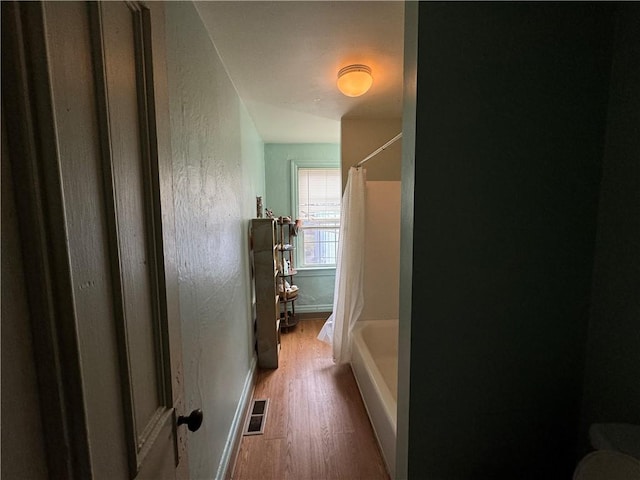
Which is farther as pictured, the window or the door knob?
the window

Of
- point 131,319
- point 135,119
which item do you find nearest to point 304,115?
point 135,119

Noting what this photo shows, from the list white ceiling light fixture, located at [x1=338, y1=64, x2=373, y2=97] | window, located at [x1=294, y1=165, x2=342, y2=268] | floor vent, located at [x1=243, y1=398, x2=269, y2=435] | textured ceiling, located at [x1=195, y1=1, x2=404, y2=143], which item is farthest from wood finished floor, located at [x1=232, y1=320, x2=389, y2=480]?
textured ceiling, located at [x1=195, y1=1, x2=404, y2=143]

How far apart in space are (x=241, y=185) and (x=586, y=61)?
6.64 feet

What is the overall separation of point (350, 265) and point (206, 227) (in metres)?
1.51

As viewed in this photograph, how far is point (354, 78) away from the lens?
5.88ft

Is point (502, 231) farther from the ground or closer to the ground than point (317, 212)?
closer to the ground

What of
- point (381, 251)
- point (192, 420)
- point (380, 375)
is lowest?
point (380, 375)

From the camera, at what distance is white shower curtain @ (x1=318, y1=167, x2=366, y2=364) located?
2600 mm

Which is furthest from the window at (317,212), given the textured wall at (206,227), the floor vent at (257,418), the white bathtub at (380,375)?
the floor vent at (257,418)

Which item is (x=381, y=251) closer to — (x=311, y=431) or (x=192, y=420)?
(x=311, y=431)

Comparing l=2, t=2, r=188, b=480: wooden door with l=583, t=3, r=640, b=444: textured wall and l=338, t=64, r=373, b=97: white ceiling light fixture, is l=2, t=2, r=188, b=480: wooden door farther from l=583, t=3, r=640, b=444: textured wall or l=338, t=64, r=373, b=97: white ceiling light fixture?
l=583, t=3, r=640, b=444: textured wall

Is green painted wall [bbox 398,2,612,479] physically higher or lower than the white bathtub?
higher

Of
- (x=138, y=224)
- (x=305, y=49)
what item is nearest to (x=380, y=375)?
(x=138, y=224)

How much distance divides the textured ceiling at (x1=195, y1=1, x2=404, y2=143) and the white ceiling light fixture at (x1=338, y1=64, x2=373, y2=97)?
44 millimetres
